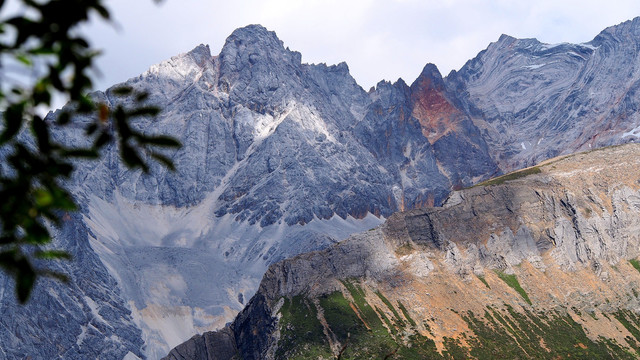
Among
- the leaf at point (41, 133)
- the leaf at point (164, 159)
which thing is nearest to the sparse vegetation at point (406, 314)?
the leaf at point (164, 159)

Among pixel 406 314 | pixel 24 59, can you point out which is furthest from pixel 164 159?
pixel 406 314

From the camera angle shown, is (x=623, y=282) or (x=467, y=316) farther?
(x=623, y=282)

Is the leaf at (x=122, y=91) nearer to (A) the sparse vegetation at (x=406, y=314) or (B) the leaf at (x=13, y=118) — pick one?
(B) the leaf at (x=13, y=118)

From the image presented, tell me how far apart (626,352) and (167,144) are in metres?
187

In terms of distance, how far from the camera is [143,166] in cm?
579

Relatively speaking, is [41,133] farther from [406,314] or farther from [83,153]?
[406,314]

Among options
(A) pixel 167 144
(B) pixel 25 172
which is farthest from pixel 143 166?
(B) pixel 25 172

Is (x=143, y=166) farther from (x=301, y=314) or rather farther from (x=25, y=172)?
(x=301, y=314)

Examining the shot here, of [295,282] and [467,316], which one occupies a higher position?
[295,282]

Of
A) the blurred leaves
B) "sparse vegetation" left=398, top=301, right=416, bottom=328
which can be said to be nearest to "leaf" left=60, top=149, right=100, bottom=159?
the blurred leaves

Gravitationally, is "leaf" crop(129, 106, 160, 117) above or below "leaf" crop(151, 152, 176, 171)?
above

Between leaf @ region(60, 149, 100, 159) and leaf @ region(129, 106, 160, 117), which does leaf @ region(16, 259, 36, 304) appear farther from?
leaf @ region(129, 106, 160, 117)

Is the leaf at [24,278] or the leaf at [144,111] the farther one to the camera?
the leaf at [144,111]

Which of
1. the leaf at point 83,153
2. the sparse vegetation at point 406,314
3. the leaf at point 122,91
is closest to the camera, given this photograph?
the leaf at point 83,153
